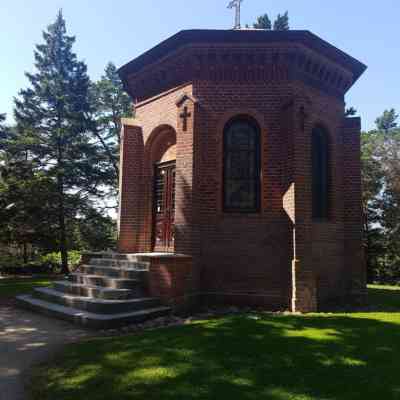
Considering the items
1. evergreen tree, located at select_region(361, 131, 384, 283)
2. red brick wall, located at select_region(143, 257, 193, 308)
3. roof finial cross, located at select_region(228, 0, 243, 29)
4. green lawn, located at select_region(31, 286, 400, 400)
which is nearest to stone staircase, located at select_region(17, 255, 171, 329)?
red brick wall, located at select_region(143, 257, 193, 308)

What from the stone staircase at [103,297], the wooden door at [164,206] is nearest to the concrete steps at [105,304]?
the stone staircase at [103,297]

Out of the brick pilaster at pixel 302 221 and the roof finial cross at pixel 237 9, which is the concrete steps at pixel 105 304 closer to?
the brick pilaster at pixel 302 221

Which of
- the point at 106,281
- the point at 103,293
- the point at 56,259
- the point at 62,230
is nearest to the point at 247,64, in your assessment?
the point at 106,281

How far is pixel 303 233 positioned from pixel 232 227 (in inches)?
64.8

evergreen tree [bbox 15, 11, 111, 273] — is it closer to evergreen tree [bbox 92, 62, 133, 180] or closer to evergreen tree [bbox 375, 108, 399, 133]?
evergreen tree [bbox 92, 62, 133, 180]

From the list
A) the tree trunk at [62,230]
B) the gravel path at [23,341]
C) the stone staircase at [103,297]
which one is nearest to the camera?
the gravel path at [23,341]

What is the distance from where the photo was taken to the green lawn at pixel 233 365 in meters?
3.32

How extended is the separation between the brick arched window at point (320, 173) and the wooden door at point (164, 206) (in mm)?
3874

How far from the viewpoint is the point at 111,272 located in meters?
8.12

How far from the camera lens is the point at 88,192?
21281 millimetres

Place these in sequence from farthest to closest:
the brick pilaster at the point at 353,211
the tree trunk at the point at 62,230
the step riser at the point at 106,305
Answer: the tree trunk at the point at 62,230, the brick pilaster at the point at 353,211, the step riser at the point at 106,305

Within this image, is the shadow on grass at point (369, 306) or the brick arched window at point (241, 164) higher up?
the brick arched window at point (241, 164)

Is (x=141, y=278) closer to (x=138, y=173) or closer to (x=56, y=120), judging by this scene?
(x=138, y=173)

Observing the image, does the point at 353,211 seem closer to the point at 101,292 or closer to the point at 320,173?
the point at 320,173
